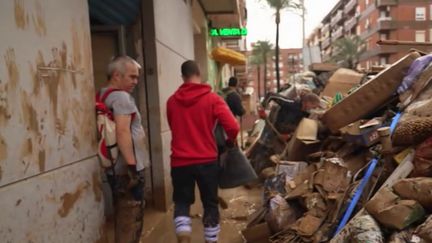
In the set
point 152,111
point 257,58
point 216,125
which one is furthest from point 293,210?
point 257,58

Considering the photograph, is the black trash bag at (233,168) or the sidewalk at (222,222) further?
the sidewalk at (222,222)

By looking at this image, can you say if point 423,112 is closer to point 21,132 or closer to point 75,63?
point 75,63

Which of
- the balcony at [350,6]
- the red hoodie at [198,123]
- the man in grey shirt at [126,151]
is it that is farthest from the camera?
the balcony at [350,6]

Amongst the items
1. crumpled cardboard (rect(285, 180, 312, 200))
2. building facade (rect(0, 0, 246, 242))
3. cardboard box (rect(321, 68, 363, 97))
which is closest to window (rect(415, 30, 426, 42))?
cardboard box (rect(321, 68, 363, 97))

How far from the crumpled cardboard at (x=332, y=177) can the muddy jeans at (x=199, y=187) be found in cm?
106

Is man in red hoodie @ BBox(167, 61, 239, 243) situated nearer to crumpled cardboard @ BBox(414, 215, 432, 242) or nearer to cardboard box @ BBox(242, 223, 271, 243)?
cardboard box @ BBox(242, 223, 271, 243)

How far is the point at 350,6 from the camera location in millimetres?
75375

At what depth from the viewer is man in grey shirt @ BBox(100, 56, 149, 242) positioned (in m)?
3.18

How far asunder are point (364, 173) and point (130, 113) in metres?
2.19

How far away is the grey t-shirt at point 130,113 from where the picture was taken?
3.18m

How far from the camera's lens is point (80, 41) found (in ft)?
10.1

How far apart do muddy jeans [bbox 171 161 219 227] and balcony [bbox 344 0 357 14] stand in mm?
73864

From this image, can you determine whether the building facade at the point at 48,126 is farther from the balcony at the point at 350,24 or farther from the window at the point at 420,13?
the balcony at the point at 350,24

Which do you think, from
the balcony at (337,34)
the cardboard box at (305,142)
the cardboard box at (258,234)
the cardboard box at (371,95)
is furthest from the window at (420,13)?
the cardboard box at (258,234)
